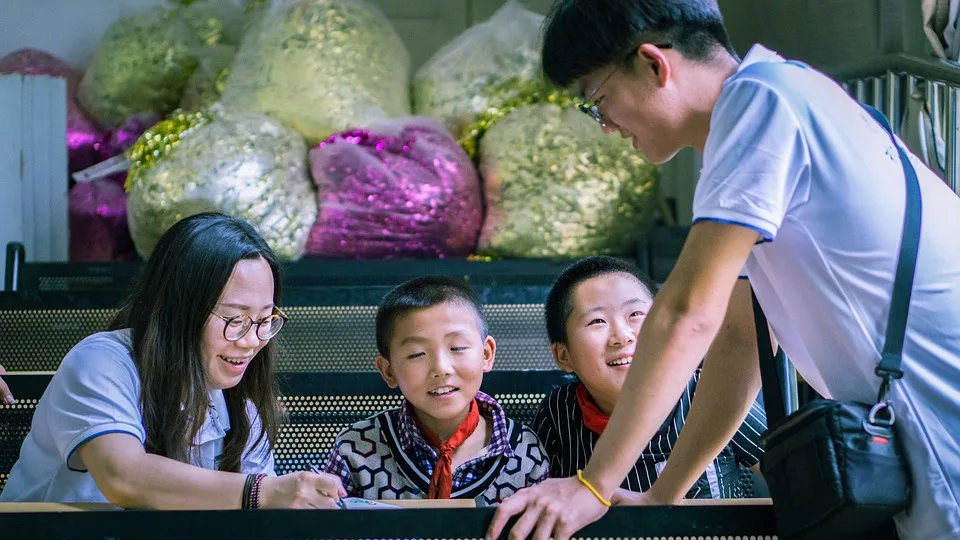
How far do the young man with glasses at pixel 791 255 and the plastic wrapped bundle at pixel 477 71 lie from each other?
2.03 metres

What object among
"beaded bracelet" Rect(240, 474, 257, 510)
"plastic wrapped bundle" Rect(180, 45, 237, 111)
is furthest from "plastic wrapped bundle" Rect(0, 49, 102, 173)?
"beaded bracelet" Rect(240, 474, 257, 510)

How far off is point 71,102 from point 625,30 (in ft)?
9.63

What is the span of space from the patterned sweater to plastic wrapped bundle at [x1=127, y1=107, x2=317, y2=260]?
1.21m

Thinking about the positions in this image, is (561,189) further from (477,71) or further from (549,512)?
(549,512)

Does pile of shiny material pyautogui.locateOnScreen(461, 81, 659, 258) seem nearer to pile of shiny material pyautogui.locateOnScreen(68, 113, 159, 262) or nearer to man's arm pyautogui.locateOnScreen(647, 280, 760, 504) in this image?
pile of shiny material pyautogui.locateOnScreen(68, 113, 159, 262)

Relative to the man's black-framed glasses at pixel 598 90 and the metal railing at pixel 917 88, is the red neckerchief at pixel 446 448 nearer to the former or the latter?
the man's black-framed glasses at pixel 598 90

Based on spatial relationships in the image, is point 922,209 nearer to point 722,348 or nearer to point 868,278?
point 868,278

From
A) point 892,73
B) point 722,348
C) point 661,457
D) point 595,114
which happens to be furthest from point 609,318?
point 892,73

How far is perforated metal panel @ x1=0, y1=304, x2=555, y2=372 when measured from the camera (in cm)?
251

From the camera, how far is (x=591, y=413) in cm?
169

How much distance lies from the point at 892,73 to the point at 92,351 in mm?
2061

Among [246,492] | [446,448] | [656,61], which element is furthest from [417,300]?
[656,61]

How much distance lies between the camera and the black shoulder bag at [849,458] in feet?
3.18

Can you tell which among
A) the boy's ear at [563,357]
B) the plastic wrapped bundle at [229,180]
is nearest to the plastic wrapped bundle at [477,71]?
the plastic wrapped bundle at [229,180]
